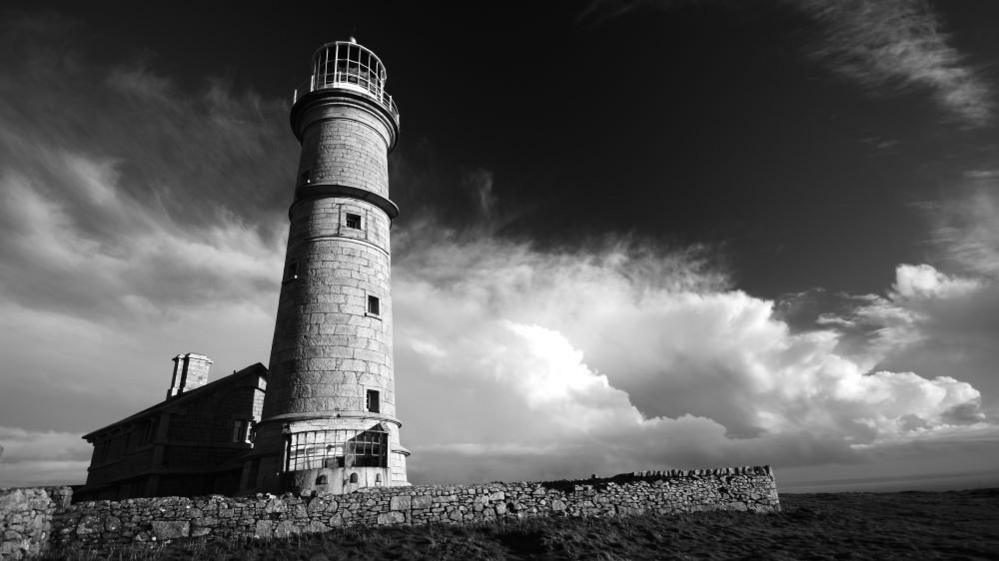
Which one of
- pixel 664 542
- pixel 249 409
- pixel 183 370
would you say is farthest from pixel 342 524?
pixel 183 370

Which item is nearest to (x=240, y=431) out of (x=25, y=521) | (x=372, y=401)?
(x=372, y=401)

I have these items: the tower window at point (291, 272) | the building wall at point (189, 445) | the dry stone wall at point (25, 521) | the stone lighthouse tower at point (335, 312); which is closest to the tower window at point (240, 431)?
the building wall at point (189, 445)

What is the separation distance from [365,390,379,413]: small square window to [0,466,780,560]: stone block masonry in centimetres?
372

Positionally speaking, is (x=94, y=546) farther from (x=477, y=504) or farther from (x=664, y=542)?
(x=664, y=542)

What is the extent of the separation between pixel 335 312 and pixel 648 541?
11.5 meters

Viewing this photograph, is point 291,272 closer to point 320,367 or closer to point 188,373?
point 320,367

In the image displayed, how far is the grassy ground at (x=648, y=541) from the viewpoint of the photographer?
10914 mm

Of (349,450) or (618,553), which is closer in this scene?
(618,553)

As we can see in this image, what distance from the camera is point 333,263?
1788cm

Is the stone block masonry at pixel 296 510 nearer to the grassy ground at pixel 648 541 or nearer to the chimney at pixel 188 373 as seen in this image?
the grassy ground at pixel 648 541

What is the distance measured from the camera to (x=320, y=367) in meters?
16.4

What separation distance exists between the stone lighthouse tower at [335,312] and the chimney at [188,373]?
13.6m

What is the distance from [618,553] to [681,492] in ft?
20.0

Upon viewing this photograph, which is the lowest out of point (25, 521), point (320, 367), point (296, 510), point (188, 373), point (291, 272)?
point (296, 510)
